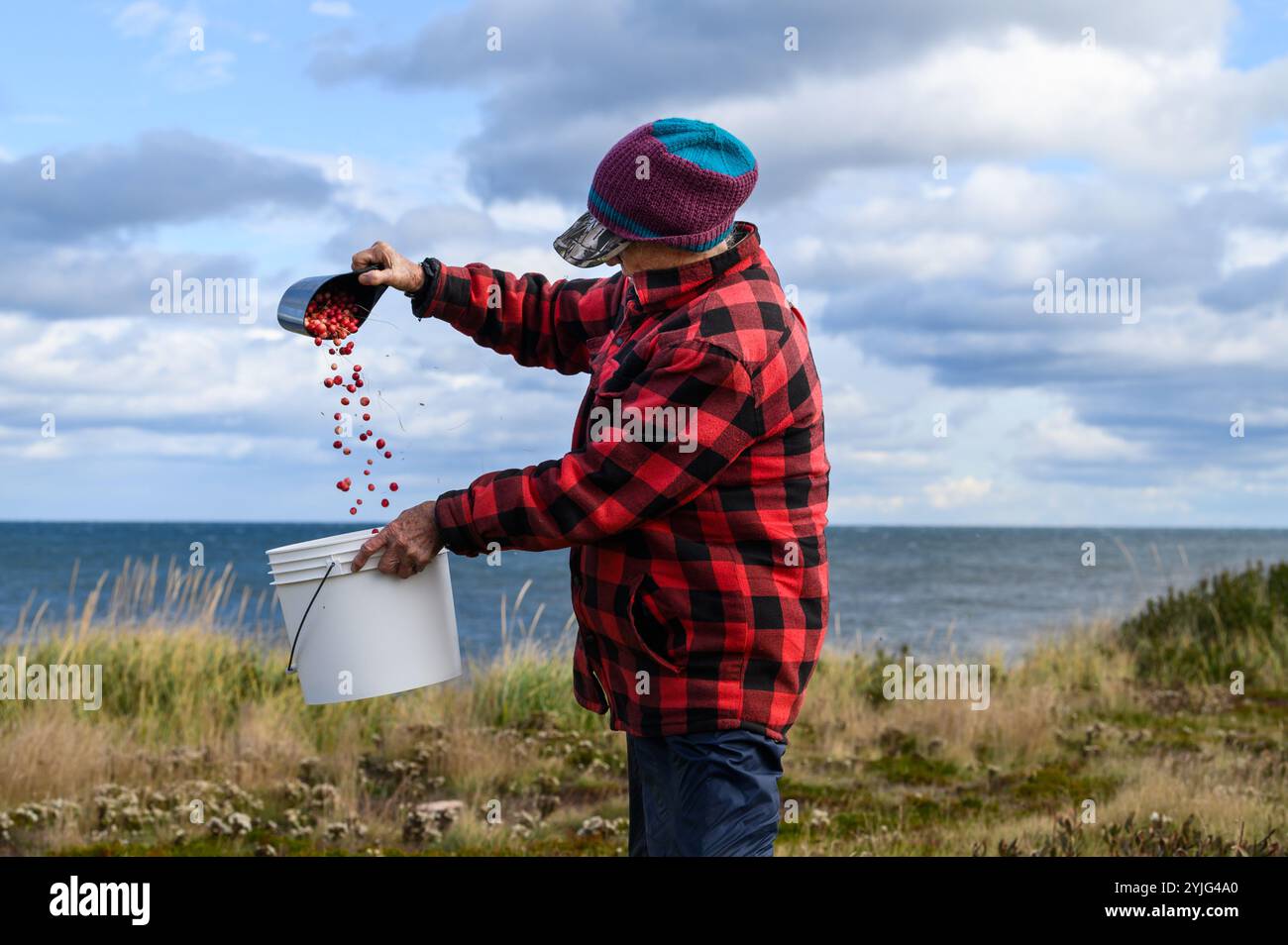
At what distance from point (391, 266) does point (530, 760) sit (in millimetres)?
3841

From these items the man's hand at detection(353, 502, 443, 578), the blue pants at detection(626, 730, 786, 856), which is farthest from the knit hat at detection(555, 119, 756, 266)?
the blue pants at detection(626, 730, 786, 856)

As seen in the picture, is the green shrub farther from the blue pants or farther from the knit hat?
the knit hat

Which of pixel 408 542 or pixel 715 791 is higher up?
pixel 408 542

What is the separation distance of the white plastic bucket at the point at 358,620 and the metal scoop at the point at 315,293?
27.3 inches

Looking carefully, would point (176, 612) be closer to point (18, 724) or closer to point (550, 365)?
point (18, 724)

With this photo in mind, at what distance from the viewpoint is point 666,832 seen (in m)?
3.02

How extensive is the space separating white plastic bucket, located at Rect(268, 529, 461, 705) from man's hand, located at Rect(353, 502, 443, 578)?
0.11 metres

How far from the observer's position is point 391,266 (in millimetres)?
3752

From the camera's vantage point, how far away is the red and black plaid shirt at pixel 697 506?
2773 millimetres

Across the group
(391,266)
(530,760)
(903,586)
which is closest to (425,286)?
(391,266)

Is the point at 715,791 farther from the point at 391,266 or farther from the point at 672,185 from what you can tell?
the point at 391,266
